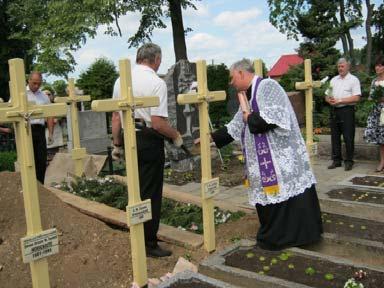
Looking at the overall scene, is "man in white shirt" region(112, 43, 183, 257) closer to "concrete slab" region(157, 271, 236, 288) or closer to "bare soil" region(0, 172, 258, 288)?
"bare soil" region(0, 172, 258, 288)

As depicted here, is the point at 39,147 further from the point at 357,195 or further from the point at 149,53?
the point at 357,195

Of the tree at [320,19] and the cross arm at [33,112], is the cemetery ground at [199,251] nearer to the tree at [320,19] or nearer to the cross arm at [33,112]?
the cross arm at [33,112]

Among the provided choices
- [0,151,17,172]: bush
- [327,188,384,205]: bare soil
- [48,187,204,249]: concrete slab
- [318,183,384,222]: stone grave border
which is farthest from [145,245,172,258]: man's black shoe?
[0,151,17,172]: bush

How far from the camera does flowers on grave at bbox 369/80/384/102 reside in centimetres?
683

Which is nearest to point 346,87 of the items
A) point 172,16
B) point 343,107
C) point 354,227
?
point 343,107

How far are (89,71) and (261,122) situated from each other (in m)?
14.9

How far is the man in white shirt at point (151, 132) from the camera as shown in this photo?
3.90 m

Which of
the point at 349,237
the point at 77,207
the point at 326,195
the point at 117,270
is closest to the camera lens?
the point at 117,270

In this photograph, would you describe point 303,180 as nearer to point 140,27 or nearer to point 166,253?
point 166,253

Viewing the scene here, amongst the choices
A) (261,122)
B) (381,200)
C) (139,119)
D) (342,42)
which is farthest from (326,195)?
(342,42)

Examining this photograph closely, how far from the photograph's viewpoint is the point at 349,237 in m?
4.09

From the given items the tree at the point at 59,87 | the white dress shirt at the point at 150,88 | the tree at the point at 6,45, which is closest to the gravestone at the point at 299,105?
the white dress shirt at the point at 150,88

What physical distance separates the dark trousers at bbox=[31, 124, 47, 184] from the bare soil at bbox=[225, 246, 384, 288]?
321 cm

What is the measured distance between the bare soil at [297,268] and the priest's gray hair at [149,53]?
1.84 m
